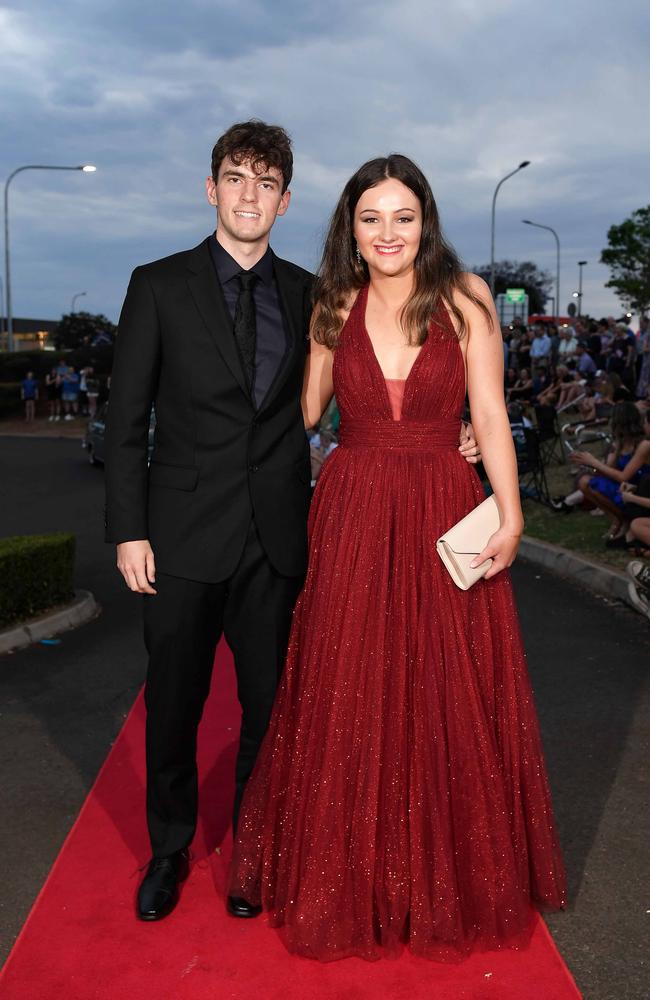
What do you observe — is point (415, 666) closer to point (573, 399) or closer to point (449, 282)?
point (449, 282)

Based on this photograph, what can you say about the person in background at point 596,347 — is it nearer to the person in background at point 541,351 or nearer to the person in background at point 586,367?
the person in background at point 586,367

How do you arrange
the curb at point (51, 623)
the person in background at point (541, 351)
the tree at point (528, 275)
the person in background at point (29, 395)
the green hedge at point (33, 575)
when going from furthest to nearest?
the tree at point (528, 275)
the person in background at point (29, 395)
the person in background at point (541, 351)
the green hedge at point (33, 575)
the curb at point (51, 623)

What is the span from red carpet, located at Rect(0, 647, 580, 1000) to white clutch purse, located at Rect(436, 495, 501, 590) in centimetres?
111

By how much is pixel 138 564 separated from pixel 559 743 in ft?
8.54

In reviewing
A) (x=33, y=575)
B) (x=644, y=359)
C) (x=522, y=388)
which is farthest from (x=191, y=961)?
(x=522, y=388)

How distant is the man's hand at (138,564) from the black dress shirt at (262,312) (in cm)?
57

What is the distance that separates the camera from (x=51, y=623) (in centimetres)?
733

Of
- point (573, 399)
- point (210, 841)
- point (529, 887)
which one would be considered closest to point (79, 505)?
point (573, 399)

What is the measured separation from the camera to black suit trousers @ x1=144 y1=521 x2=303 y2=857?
332 centimetres

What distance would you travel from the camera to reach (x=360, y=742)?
3098 millimetres

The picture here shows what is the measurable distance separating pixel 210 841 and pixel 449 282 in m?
2.17

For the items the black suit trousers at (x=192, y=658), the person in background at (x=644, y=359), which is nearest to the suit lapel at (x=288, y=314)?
the black suit trousers at (x=192, y=658)

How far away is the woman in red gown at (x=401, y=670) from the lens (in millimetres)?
3029

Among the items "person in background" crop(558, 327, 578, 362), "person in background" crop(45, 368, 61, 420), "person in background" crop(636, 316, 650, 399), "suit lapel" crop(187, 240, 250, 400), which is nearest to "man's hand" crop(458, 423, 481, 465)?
"suit lapel" crop(187, 240, 250, 400)
